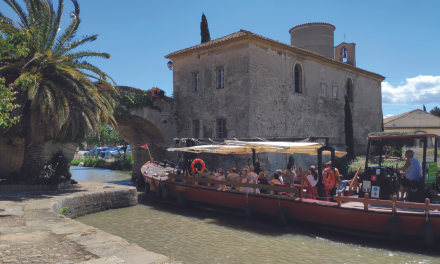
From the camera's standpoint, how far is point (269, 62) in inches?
729

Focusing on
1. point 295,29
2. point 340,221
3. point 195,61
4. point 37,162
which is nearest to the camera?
point 340,221

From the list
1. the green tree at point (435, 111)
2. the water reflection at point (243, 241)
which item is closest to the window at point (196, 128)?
the water reflection at point (243, 241)

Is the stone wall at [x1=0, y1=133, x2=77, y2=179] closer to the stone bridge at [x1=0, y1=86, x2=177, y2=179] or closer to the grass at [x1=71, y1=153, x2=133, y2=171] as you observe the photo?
the stone bridge at [x1=0, y1=86, x2=177, y2=179]

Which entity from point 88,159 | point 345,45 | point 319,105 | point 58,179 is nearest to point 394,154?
point 319,105

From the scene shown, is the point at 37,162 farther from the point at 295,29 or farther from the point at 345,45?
the point at 345,45

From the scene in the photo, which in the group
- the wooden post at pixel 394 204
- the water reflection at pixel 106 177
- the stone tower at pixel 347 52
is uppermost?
the stone tower at pixel 347 52

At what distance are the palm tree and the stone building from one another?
7066mm

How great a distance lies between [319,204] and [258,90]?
31.0 ft

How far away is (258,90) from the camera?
17.9 meters

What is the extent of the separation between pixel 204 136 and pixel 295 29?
12.4 metres

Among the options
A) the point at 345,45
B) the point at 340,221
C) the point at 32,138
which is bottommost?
the point at 340,221

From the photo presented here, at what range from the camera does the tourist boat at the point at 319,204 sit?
7988mm

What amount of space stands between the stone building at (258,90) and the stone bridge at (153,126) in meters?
0.64

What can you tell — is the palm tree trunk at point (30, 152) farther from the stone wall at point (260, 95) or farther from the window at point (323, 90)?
the window at point (323, 90)
